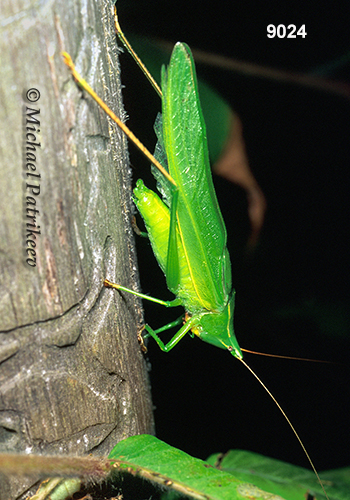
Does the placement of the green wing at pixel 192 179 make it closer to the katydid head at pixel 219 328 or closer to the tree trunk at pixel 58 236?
the katydid head at pixel 219 328

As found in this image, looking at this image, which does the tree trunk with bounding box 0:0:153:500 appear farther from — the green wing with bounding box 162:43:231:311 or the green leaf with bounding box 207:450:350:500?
the green leaf with bounding box 207:450:350:500

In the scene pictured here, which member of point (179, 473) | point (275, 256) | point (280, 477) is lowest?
point (280, 477)

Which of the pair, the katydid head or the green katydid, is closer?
the green katydid

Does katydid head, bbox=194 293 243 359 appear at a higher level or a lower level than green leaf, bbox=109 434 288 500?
higher

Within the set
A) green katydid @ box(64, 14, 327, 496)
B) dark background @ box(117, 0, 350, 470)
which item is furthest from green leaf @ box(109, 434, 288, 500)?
dark background @ box(117, 0, 350, 470)

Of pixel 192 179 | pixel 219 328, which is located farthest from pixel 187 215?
pixel 219 328

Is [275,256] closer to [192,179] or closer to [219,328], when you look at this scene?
[219,328]

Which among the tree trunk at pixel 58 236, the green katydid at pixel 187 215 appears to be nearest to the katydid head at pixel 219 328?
the green katydid at pixel 187 215
